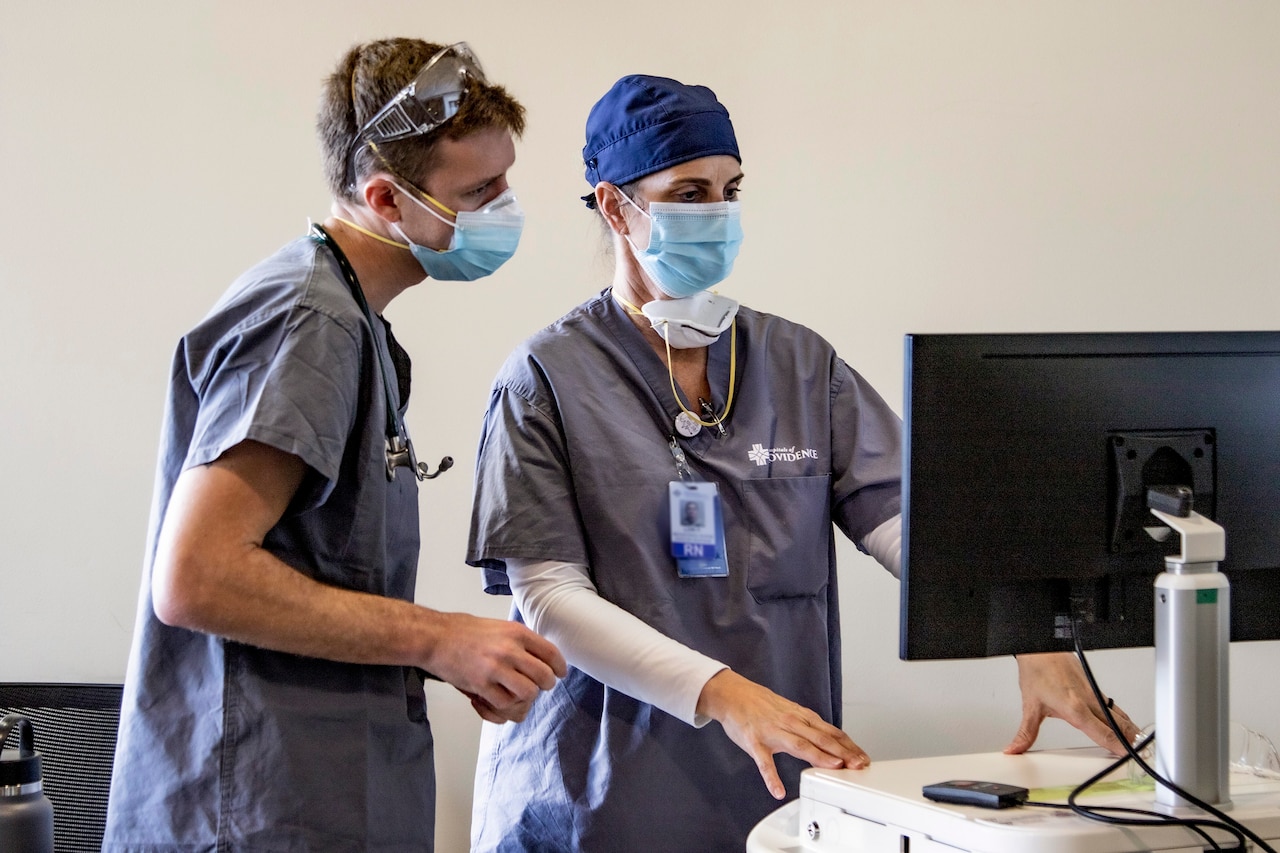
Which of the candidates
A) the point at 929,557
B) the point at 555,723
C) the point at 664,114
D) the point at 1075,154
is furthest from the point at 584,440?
the point at 1075,154

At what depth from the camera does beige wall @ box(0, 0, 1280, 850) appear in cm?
220

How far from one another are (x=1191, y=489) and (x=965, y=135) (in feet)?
4.66

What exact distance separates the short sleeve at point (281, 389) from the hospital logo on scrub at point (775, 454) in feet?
1.87

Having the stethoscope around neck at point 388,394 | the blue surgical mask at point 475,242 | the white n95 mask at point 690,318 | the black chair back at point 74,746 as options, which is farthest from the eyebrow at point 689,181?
the black chair back at point 74,746

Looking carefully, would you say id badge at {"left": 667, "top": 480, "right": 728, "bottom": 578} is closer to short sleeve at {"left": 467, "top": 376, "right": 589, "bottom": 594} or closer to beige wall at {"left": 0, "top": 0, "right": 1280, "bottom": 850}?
short sleeve at {"left": 467, "top": 376, "right": 589, "bottom": 594}

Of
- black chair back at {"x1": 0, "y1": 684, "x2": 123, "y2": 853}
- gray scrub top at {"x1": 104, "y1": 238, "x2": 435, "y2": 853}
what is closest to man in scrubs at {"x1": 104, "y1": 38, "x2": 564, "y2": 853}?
gray scrub top at {"x1": 104, "y1": 238, "x2": 435, "y2": 853}

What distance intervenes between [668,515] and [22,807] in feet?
2.54

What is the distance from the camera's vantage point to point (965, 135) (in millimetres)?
2234

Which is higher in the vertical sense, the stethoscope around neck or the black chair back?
the stethoscope around neck

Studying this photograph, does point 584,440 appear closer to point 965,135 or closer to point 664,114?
point 664,114

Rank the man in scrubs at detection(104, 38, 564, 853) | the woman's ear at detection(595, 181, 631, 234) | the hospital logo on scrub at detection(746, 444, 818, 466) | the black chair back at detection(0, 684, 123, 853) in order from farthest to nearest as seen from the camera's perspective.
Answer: the black chair back at detection(0, 684, 123, 853), the woman's ear at detection(595, 181, 631, 234), the hospital logo on scrub at detection(746, 444, 818, 466), the man in scrubs at detection(104, 38, 564, 853)

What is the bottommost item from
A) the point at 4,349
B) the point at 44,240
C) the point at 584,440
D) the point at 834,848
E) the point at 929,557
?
the point at 834,848

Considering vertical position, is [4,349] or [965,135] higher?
[965,135]

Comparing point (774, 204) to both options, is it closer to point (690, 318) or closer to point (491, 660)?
point (690, 318)
